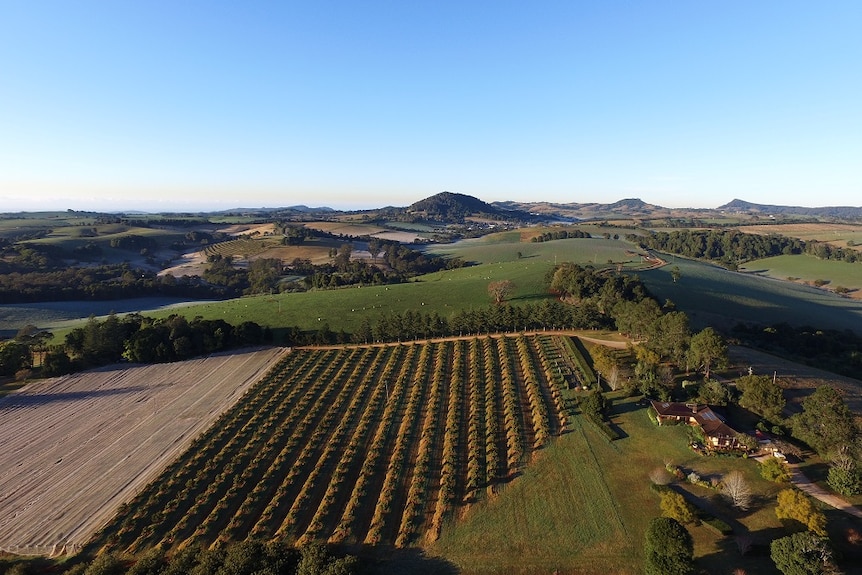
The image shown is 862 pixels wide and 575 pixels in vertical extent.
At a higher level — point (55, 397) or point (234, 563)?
point (234, 563)

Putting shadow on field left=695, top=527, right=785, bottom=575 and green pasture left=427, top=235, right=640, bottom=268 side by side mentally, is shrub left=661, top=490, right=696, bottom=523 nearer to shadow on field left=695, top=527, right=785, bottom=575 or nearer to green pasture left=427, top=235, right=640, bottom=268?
shadow on field left=695, top=527, right=785, bottom=575

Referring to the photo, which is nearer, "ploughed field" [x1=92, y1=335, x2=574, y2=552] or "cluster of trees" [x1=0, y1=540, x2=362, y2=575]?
"cluster of trees" [x1=0, y1=540, x2=362, y2=575]

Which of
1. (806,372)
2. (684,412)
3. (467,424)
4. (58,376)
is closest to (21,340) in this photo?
(58,376)

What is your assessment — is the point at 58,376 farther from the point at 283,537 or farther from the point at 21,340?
the point at 283,537

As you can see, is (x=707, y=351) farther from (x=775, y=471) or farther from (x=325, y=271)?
(x=325, y=271)

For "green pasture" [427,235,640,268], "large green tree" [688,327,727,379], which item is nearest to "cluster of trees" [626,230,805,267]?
"green pasture" [427,235,640,268]

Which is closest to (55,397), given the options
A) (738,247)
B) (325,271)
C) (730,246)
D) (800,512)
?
(800,512)

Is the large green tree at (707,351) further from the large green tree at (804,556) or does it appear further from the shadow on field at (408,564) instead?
the shadow on field at (408,564)
